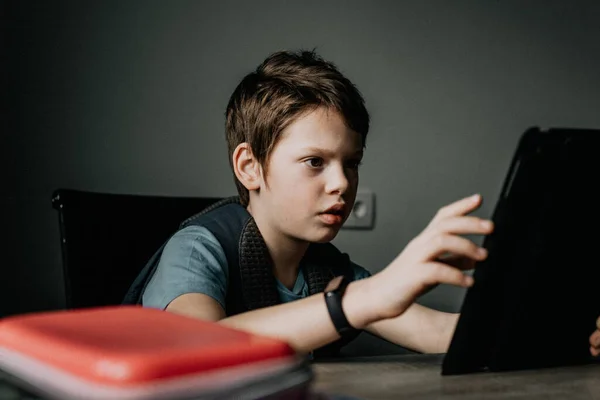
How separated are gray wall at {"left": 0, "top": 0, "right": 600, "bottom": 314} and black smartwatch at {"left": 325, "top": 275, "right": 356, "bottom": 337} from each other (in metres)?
1.09

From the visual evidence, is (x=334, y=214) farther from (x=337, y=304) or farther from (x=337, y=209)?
(x=337, y=304)

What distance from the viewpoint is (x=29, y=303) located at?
162 centimetres

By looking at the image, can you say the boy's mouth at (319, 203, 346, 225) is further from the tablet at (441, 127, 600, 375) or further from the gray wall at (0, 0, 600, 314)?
the gray wall at (0, 0, 600, 314)

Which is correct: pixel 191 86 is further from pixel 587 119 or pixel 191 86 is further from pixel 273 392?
pixel 273 392

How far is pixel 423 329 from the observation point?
1082 millimetres

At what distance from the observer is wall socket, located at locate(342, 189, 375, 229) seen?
1803mm

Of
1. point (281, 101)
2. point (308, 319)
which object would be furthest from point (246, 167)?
point (308, 319)

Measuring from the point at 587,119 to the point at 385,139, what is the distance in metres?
0.61

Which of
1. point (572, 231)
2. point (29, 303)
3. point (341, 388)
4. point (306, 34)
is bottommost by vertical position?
point (29, 303)

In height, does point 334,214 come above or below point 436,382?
above

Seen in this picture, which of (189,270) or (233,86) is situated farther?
(233,86)

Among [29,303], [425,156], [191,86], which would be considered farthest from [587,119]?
[29,303]

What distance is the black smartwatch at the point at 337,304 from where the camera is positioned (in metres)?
0.67

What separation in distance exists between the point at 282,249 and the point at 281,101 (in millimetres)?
248
